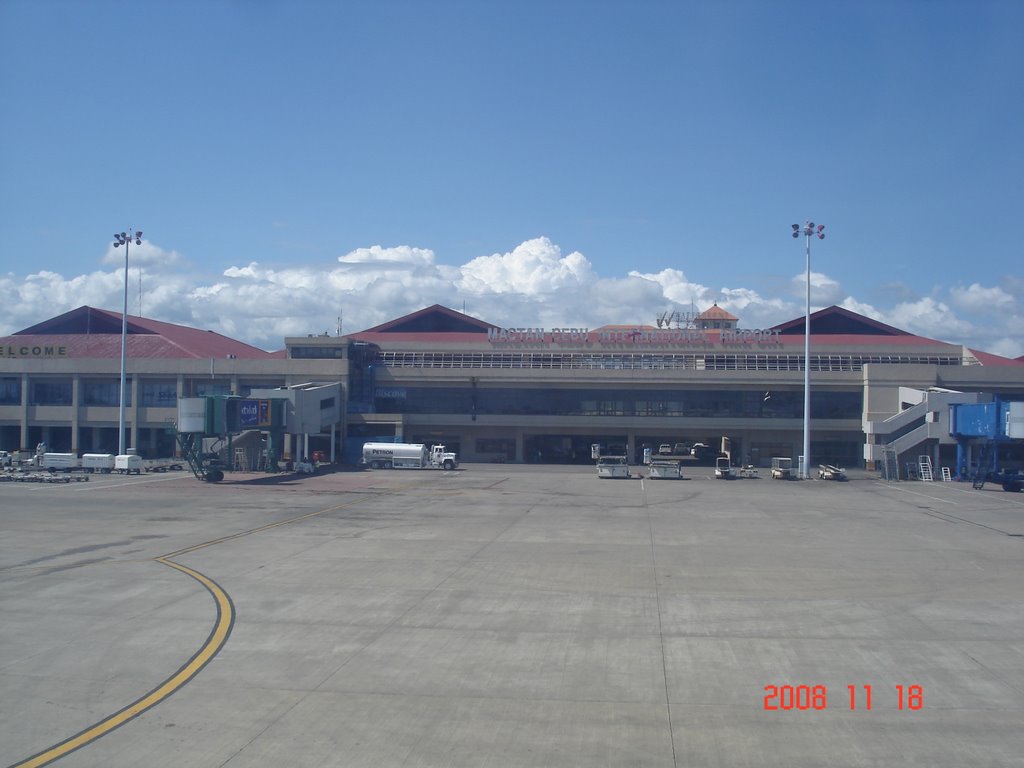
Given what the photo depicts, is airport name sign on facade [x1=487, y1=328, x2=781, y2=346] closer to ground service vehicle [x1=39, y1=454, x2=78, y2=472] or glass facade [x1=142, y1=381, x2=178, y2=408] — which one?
glass facade [x1=142, y1=381, x2=178, y2=408]

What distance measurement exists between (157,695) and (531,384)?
74553mm

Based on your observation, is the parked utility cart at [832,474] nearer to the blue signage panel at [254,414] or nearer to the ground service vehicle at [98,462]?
the blue signage panel at [254,414]

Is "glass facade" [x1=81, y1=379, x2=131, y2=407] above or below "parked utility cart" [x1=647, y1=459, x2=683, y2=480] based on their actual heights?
above

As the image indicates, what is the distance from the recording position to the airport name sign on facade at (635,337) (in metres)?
88.8

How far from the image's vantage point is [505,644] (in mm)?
17750

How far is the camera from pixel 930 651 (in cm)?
1742

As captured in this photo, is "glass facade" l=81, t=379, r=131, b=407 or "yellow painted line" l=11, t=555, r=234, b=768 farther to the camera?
"glass facade" l=81, t=379, r=131, b=407

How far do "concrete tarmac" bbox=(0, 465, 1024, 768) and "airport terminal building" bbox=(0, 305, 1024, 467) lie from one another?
47.8 m

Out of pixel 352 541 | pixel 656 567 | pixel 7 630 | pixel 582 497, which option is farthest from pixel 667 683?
pixel 582 497

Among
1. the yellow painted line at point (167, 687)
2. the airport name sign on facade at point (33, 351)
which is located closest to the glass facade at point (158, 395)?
the airport name sign on facade at point (33, 351)

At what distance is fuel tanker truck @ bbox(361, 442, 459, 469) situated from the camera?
253 ft

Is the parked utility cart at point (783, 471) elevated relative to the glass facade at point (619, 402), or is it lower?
lower
